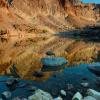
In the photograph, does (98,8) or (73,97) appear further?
(98,8)

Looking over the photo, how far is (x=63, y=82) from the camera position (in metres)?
13.4

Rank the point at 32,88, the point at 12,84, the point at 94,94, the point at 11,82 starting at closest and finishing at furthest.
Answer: the point at 94,94
the point at 32,88
the point at 12,84
the point at 11,82

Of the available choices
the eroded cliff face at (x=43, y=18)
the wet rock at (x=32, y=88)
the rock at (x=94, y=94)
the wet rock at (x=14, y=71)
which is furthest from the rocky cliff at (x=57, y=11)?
the rock at (x=94, y=94)

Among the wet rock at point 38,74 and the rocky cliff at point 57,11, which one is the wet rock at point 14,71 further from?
the rocky cliff at point 57,11

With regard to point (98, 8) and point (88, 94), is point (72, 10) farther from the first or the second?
point (88, 94)

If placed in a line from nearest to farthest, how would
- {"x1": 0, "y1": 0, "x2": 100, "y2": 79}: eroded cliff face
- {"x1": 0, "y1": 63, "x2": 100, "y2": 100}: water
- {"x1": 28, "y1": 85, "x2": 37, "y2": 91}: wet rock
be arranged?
1. {"x1": 0, "y1": 63, "x2": 100, "y2": 100}: water
2. {"x1": 28, "y1": 85, "x2": 37, "y2": 91}: wet rock
3. {"x1": 0, "y1": 0, "x2": 100, "y2": 79}: eroded cliff face

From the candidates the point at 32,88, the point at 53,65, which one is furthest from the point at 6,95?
the point at 53,65

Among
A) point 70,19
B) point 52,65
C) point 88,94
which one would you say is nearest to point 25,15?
point 70,19

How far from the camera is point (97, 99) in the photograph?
10414 mm

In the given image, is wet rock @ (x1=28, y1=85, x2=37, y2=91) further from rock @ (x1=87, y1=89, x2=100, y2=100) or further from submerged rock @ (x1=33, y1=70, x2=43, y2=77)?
submerged rock @ (x1=33, y1=70, x2=43, y2=77)

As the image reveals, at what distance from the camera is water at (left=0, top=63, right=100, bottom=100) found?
1192 centimetres

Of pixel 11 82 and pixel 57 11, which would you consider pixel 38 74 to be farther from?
pixel 57 11

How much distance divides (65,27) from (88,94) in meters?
98.5

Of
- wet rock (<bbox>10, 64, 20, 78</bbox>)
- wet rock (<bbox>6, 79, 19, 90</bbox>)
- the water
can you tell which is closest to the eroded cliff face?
wet rock (<bbox>10, 64, 20, 78</bbox>)
